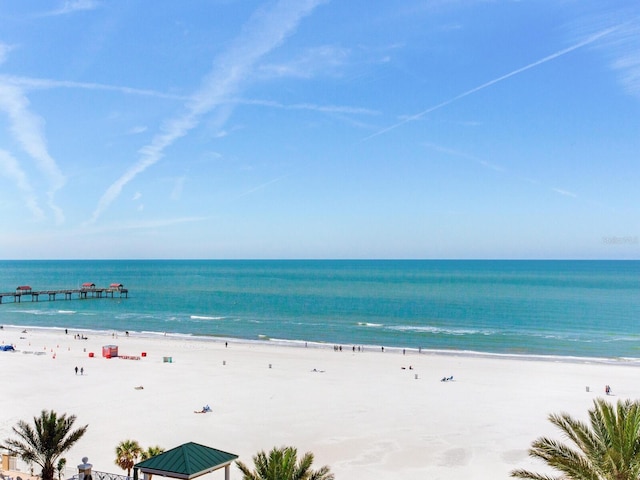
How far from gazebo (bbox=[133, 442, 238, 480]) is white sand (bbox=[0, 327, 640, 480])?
28.3ft

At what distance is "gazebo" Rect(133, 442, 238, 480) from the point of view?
10906mm

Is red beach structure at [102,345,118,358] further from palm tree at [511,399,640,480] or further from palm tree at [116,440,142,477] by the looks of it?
palm tree at [511,399,640,480]

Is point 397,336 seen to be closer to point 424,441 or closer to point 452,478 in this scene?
point 424,441

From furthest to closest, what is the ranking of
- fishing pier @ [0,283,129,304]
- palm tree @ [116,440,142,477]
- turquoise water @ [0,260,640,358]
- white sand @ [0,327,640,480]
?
fishing pier @ [0,283,129,304] < turquoise water @ [0,260,640,358] < white sand @ [0,327,640,480] < palm tree @ [116,440,142,477]

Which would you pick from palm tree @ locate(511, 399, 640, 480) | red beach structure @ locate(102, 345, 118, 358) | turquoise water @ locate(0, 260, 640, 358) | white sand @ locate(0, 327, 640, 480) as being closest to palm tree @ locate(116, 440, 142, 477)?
white sand @ locate(0, 327, 640, 480)

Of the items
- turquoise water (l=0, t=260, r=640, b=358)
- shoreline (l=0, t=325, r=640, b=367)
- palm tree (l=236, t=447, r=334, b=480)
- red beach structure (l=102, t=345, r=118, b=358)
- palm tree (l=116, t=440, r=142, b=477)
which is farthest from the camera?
turquoise water (l=0, t=260, r=640, b=358)

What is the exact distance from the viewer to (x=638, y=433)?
37.6ft

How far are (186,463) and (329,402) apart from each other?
762 inches

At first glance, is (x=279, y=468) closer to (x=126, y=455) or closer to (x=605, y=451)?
(x=605, y=451)

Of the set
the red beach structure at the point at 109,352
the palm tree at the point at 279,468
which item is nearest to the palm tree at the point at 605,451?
the palm tree at the point at 279,468

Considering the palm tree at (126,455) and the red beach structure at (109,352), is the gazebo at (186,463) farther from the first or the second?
the red beach structure at (109,352)

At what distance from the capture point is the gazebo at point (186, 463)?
1091 centimetres

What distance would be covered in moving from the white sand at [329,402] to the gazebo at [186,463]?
8.63 meters

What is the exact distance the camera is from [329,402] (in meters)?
29.7
